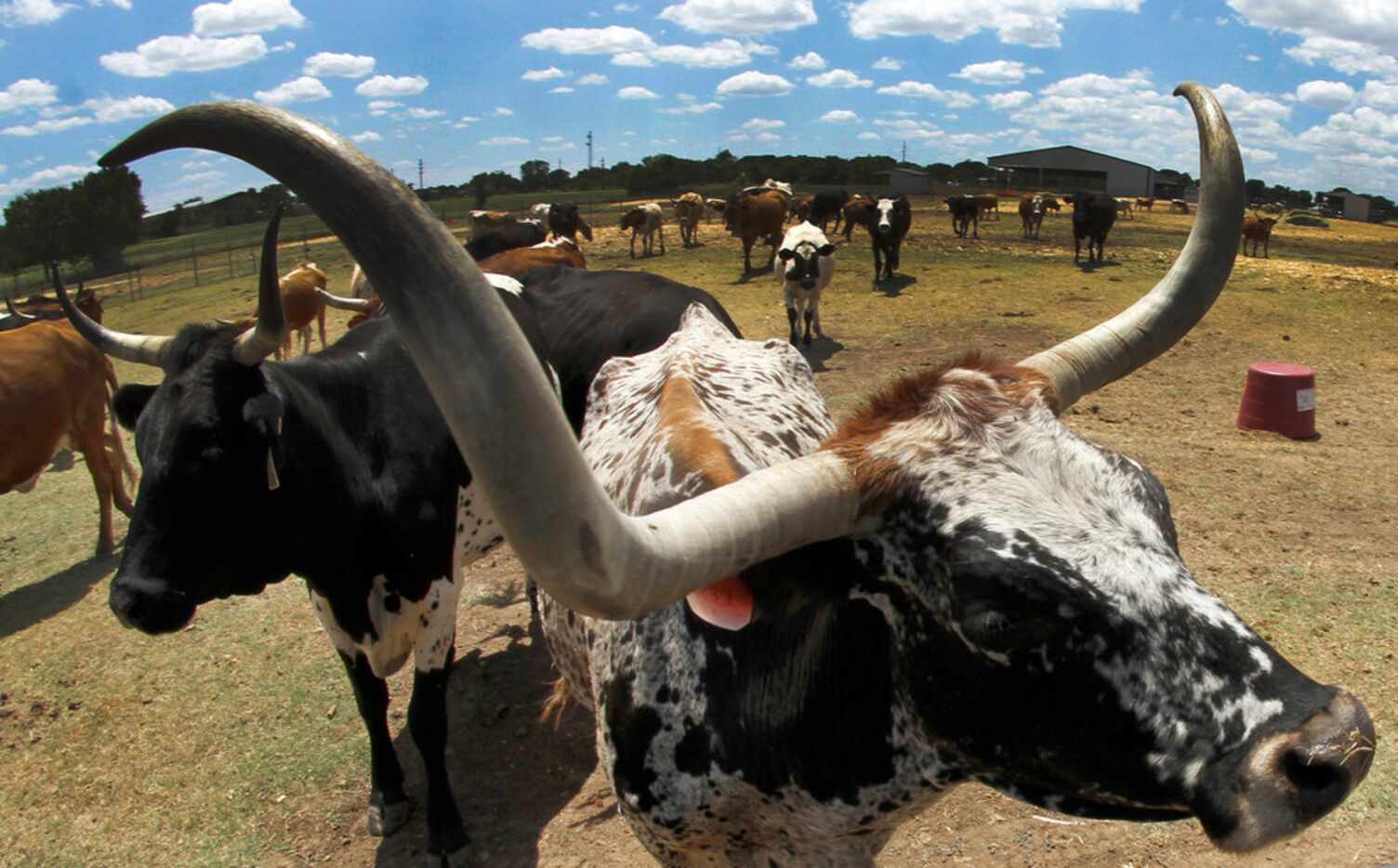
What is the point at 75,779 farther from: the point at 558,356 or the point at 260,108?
the point at 260,108

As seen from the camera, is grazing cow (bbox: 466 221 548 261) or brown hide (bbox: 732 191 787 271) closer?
grazing cow (bbox: 466 221 548 261)

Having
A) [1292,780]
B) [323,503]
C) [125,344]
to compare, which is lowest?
[323,503]

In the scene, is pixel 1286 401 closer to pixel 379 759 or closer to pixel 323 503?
pixel 379 759

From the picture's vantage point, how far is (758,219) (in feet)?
70.8

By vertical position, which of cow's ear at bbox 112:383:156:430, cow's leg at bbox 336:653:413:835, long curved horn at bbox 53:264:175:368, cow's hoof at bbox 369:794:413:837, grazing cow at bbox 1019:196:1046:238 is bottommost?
cow's hoof at bbox 369:794:413:837

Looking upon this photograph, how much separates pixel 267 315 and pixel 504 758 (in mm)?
2568

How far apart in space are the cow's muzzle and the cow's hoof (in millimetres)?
3529

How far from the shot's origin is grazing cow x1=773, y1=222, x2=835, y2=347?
1300 cm

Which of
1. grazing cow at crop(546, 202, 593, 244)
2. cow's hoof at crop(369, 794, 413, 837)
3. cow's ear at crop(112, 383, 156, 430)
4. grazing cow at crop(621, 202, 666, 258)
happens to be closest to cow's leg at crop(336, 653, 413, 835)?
cow's hoof at crop(369, 794, 413, 837)

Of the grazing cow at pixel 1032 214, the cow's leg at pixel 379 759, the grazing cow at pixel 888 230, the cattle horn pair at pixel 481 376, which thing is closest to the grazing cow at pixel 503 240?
the grazing cow at pixel 888 230

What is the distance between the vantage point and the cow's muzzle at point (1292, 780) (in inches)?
53.8

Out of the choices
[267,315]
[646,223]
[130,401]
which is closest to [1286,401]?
[267,315]

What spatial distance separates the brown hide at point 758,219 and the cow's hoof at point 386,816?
58.1 ft

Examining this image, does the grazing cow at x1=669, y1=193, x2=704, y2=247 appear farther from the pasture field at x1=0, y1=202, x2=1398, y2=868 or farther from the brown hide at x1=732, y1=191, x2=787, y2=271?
the pasture field at x1=0, y1=202, x2=1398, y2=868
